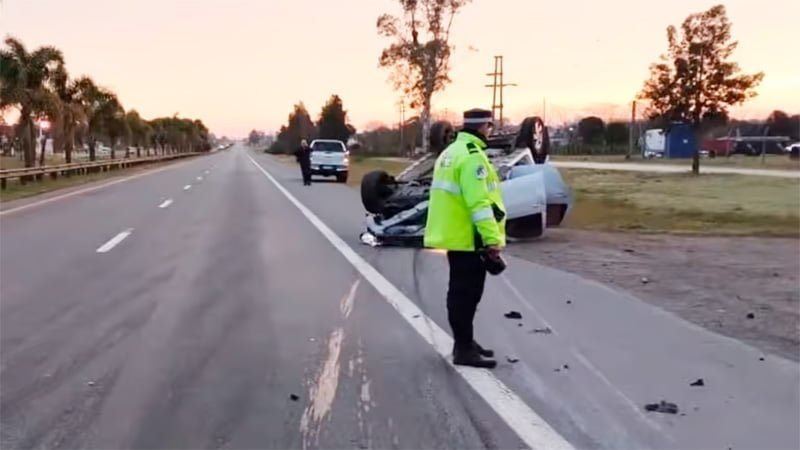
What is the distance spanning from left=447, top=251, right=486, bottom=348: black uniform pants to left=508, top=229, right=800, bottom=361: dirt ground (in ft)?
8.19

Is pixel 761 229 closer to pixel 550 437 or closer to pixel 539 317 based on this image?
pixel 539 317

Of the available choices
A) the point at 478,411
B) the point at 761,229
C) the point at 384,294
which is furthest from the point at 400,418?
the point at 761,229

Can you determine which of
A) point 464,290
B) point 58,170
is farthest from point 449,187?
point 58,170

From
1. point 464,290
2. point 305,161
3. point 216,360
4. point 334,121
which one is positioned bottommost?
point 216,360

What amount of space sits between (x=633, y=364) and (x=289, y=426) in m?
2.80

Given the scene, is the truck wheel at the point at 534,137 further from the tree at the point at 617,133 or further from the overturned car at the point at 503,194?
the tree at the point at 617,133

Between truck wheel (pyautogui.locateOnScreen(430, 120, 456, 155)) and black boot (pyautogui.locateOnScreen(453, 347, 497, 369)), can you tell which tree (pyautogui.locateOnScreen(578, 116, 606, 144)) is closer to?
truck wheel (pyautogui.locateOnScreen(430, 120, 456, 155))

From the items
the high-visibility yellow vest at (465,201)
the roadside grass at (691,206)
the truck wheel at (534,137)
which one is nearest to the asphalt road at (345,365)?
the high-visibility yellow vest at (465,201)

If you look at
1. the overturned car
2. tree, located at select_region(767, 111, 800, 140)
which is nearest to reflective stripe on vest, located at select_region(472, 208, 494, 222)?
the overturned car

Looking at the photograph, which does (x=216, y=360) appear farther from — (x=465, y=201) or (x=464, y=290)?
(x=465, y=201)

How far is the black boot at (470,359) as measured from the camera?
625 cm

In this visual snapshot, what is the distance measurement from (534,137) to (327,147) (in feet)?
82.1

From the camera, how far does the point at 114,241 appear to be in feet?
47.2

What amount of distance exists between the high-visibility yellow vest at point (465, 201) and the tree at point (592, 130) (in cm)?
11005
